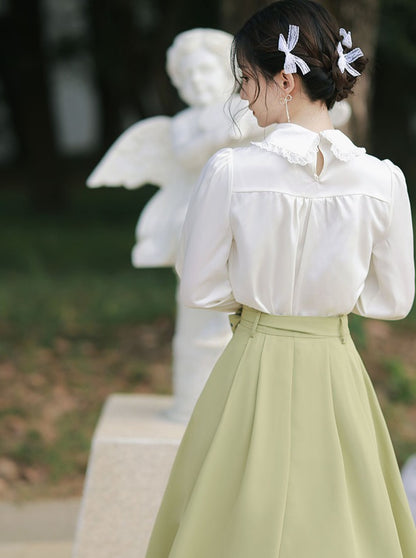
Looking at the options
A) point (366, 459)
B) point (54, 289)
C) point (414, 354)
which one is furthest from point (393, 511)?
point (54, 289)

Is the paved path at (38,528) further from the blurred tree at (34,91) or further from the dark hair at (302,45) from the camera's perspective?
the blurred tree at (34,91)

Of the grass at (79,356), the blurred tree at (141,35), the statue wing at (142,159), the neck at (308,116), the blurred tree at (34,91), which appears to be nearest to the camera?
the neck at (308,116)

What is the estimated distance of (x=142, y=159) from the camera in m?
3.56

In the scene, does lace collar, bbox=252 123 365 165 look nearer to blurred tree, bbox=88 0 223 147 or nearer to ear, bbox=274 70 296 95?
ear, bbox=274 70 296 95

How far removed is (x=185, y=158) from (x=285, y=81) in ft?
4.24

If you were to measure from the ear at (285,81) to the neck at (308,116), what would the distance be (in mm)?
41

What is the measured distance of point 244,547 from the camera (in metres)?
2.03

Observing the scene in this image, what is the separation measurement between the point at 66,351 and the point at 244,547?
12.9 ft

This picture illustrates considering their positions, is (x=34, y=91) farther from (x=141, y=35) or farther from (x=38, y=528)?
(x=38, y=528)

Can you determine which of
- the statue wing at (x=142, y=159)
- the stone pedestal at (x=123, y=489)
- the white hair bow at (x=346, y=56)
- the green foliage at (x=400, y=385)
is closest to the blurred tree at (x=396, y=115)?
the green foliage at (x=400, y=385)

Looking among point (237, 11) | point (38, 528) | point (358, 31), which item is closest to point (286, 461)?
point (38, 528)

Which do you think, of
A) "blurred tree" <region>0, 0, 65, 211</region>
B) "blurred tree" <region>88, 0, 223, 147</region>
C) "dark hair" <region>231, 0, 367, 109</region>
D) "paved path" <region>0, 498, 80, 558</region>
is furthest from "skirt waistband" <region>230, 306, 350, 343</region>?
"blurred tree" <region>0, 0, 65, 211</region>

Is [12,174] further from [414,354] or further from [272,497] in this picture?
[272,497]

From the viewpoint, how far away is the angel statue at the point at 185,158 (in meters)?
3.24
